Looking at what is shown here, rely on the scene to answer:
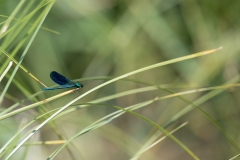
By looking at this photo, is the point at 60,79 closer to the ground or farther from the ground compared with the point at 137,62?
closer to the ground

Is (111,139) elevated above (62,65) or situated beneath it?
situated beneath

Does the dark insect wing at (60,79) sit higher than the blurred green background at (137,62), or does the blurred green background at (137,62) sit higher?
the blurred green background at (137,62)

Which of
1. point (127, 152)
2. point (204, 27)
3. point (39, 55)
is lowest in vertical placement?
point (127, 152)

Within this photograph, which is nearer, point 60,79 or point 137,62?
point 60,79

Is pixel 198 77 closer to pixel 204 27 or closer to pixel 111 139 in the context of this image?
pixel 204 27

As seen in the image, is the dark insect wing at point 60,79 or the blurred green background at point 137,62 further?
the blurred green background at point 137,62

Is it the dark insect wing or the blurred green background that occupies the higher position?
the blurred green background

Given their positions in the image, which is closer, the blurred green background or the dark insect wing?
the dark insect wing

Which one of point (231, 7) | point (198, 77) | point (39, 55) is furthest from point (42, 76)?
point (231, 7)
